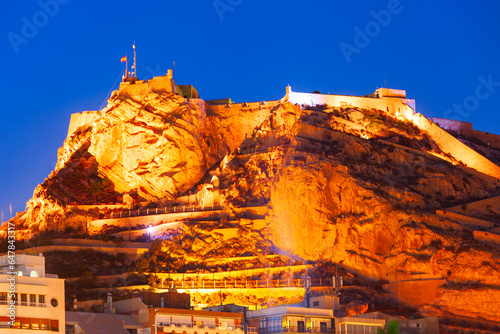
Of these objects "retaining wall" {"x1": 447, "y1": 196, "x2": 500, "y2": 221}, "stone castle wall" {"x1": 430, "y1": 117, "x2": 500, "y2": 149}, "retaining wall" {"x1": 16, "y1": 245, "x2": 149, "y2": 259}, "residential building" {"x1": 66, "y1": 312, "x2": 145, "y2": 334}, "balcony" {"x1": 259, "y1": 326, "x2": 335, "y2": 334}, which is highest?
"stone castle wall" {"x1": 430, "y1": 117, "x2": 500, "y2": 149}

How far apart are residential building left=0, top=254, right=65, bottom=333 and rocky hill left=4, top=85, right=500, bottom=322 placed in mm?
34367

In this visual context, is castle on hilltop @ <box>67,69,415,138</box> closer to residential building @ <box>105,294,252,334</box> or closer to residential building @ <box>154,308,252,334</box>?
residential building @ <box>105,294,252,334</box>

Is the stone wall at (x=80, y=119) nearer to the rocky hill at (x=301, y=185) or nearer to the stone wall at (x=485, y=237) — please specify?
the rocky hill at (x=301, y=185)

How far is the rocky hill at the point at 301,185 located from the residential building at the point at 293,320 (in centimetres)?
1670

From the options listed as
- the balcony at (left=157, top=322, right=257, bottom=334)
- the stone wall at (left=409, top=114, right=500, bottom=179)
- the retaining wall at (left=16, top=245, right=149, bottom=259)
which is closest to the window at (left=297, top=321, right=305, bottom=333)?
the balcony at (left=157, top=322, right=257, bottom=334)

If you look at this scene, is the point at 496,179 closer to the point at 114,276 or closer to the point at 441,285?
the point at 441,285

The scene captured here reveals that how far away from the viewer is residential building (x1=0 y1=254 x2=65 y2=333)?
150 ft

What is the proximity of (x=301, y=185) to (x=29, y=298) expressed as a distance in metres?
42.1

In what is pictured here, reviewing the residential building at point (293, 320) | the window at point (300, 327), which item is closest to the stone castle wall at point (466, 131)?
the residential building at point (293, 320)

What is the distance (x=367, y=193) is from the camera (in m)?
85.8

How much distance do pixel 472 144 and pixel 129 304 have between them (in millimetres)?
72602

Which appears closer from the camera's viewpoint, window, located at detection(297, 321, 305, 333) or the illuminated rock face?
window, located at detection(297, 321, 305, 333)

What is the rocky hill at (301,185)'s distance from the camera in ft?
265

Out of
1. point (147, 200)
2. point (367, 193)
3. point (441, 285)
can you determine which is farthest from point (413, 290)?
point (147, 200)
